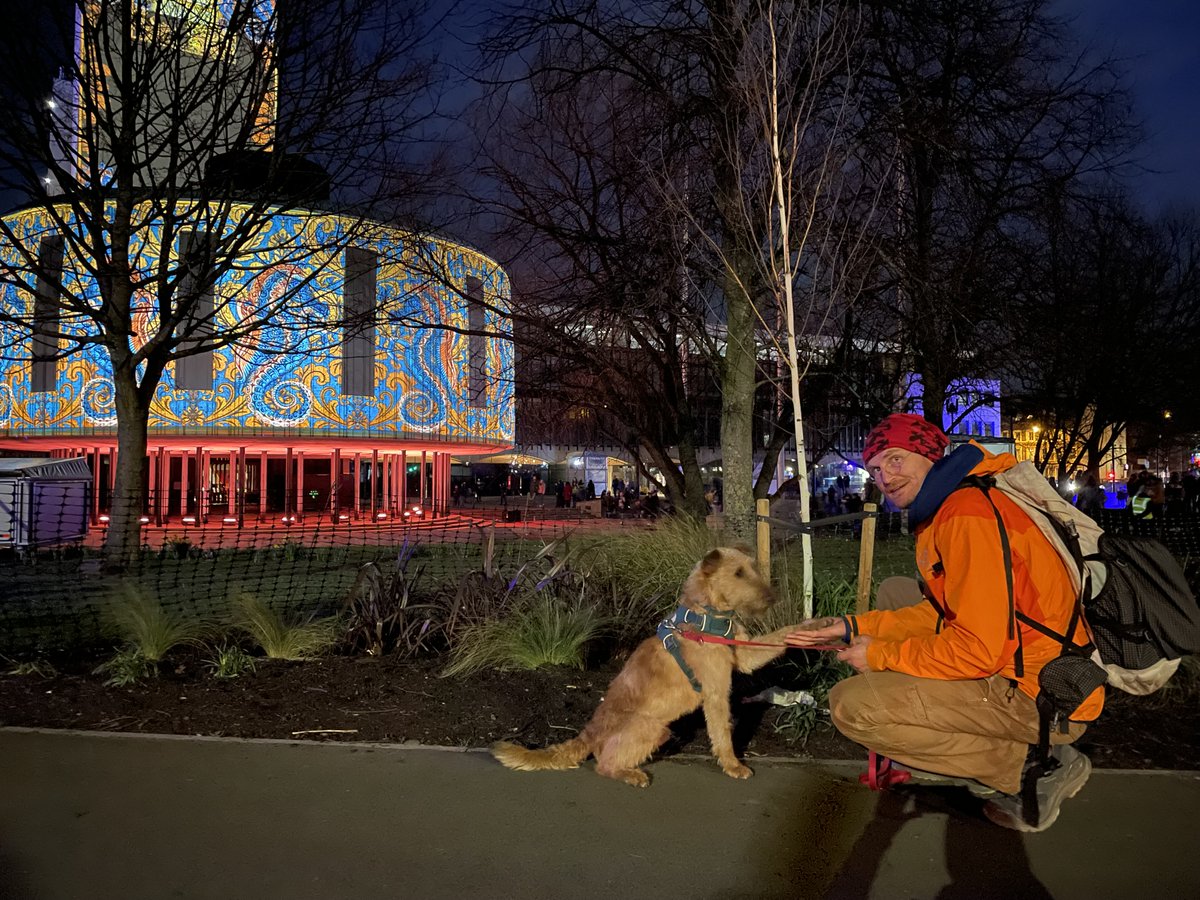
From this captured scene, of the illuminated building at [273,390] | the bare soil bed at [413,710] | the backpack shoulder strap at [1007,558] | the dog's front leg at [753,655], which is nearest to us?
the backpack shoulder strap at [1007,558]

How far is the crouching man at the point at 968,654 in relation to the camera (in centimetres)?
315

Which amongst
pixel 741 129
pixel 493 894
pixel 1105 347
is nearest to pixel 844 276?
pixel 741 129

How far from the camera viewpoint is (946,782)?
4055 mm

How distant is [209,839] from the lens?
11.7 feet

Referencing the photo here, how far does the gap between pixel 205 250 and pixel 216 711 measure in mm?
6811

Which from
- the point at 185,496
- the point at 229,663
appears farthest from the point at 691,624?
the point at 185,496

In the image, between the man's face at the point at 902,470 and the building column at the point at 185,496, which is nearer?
the man's face at the point at 902,470

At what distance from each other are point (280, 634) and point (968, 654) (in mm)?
4800

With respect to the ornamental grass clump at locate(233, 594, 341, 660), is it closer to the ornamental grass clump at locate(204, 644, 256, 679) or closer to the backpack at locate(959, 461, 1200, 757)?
the ornamental grass clump at locate(204, 644, 256, 679)

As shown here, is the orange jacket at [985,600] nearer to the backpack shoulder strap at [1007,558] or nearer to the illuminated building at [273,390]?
the backpack shoulder strap at [1007,558]

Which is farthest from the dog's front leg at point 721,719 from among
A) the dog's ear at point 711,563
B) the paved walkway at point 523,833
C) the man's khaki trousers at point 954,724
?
the man's khaki trousers at point 954,724

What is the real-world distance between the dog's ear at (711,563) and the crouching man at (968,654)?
595 mm

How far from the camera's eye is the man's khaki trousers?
3.43m

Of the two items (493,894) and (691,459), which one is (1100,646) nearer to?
(493,894)
